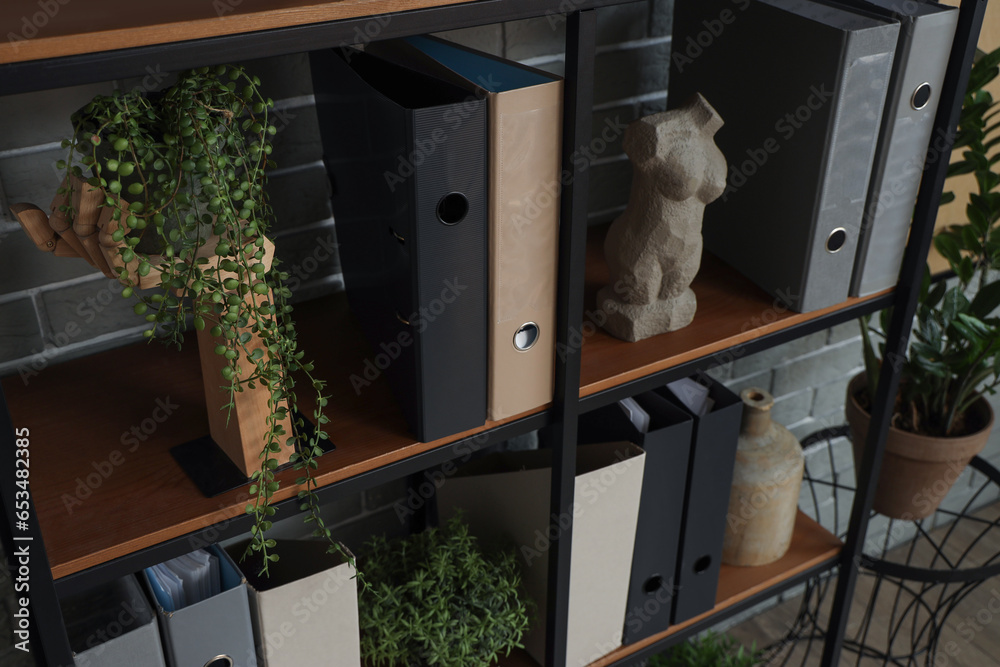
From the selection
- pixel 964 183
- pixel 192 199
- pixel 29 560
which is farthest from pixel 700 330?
pixel 964 183

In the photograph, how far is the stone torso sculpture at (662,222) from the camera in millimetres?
976

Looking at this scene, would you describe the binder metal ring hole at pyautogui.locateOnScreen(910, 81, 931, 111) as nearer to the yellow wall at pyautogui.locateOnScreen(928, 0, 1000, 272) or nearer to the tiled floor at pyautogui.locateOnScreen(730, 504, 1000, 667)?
the yellow wall at pyautogui.locateOnScreen(928, 0, 1000, 272)

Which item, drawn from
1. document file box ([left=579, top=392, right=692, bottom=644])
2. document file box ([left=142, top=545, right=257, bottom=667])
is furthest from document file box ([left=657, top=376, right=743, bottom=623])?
document file box ([left=142, top=545, right=257, bottom=667])

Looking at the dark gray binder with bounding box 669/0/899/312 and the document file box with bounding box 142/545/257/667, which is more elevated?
the dark gray binder with bounding box 669/0/899/312

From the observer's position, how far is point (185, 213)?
29.9 inches

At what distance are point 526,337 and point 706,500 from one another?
48cm

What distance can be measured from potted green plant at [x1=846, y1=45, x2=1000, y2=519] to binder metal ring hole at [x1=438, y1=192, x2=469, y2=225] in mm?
899

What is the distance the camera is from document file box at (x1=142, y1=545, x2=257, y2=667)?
2.93ft

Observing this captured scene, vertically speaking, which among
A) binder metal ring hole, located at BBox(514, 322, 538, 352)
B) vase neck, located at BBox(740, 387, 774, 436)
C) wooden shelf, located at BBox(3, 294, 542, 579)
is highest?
binder metal ring hole, located at BBox(514, 322, 538, 352)

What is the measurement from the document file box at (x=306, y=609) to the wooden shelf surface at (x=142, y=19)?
56cm

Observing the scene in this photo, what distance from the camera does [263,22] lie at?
65cm

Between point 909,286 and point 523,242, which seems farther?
point 909,286

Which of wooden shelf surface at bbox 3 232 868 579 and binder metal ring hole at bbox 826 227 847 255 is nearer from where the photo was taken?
wooden shelf surface at bbox 3 232 868 579

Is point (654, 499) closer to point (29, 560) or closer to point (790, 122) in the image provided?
point (790, 122)
